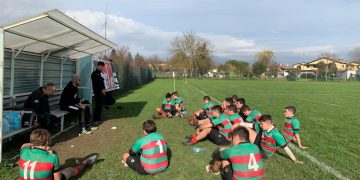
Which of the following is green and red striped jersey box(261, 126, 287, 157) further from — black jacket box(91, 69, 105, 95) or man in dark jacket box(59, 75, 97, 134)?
black jacket box(91, 69, 105, 95)

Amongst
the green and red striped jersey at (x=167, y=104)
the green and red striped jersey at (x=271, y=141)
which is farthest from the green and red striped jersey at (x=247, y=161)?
the green and red striped jersey at (x=167, y=104)

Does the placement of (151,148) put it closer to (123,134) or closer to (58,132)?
(123,134)

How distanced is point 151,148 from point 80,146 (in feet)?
10.0

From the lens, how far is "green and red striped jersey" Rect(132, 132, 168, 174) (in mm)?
6027

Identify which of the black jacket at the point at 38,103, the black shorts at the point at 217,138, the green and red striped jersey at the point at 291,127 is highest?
the black jacket at the point at 38,103

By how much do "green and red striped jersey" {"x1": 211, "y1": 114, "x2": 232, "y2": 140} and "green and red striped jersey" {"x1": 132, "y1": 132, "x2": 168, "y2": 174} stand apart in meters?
2.54

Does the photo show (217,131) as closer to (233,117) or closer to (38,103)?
(233,117)

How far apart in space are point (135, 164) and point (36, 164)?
187cm

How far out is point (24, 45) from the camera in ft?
29.8

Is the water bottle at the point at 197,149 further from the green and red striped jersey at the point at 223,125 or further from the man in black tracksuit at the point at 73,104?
the man in black tracksuit at the point at 73,104

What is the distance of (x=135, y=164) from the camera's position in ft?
20.5

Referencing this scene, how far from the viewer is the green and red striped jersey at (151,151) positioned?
19.8 feet

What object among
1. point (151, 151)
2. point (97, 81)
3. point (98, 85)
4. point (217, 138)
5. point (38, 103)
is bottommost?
point (217, 138)

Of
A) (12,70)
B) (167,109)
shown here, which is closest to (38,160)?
(12,70)
